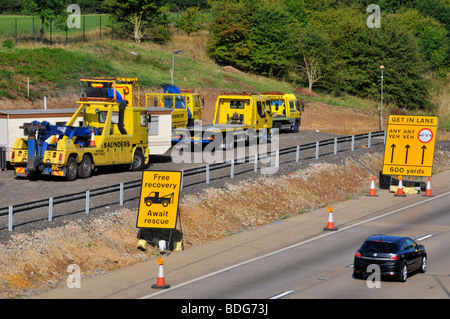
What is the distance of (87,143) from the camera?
3375cm

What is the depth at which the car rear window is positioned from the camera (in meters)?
22.0

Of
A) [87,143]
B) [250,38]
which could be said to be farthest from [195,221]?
[250,38]

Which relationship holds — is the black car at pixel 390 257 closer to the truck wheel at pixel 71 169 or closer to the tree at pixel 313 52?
the truck wheel at pixel 71 169

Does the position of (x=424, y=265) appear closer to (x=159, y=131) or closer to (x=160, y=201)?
(x=160, y=201)

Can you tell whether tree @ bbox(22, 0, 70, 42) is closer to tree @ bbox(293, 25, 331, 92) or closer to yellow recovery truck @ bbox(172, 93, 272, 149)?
tree @ bbox(293, 25, 331, 92)

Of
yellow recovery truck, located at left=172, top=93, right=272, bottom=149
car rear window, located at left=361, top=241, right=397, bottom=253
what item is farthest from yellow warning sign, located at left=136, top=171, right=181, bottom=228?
yellow recovery truck, located at left=172, top=93, right=272, bottom=149

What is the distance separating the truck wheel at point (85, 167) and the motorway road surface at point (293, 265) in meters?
7.95

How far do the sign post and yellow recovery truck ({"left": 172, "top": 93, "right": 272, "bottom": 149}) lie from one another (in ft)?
52.4

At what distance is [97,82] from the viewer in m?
45.0

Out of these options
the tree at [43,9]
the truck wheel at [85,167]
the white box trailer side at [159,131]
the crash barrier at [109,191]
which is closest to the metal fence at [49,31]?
the tree at [43,9]

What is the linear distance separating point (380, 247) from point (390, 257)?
24.7 inches

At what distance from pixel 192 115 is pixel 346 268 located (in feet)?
83.8

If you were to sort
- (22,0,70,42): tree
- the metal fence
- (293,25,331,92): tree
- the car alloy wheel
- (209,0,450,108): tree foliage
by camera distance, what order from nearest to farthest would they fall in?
the car alloy wheel
(22,0,70,42): tree
the metal fence
(209,0,450,108): tree foliage
(293,25,331,92): tree
